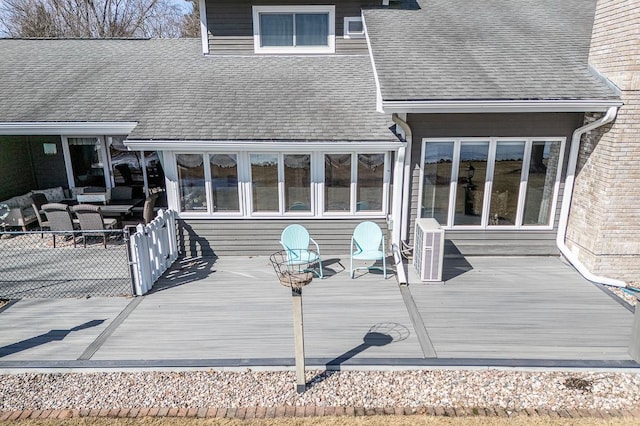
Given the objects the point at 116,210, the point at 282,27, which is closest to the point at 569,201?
the point at 282,27

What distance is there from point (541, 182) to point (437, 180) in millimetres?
1993

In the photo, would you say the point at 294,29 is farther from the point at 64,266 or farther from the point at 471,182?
the point at 64,266

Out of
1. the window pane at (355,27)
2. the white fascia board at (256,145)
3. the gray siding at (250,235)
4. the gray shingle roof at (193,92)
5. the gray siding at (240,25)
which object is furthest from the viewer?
the window pane at (355,27)

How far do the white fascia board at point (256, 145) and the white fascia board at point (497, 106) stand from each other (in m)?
0.81

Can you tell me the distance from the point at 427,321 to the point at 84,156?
9513 mm

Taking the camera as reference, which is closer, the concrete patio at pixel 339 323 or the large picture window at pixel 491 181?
the concrete patio at pixel 339 323

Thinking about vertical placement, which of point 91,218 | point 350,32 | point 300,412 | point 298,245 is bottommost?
point 300,412

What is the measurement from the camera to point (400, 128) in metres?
7.23

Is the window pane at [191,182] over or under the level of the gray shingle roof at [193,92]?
under

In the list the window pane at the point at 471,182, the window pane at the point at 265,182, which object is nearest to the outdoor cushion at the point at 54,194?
the window pane at the point at 265,182

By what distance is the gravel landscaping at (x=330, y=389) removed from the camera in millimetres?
4051

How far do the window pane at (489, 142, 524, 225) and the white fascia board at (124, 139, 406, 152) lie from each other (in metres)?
1.98

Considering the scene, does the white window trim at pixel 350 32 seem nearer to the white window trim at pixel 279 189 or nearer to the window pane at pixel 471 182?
the white window trim at pixel 279 189

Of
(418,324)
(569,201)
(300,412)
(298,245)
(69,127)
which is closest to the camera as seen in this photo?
(300,412)
